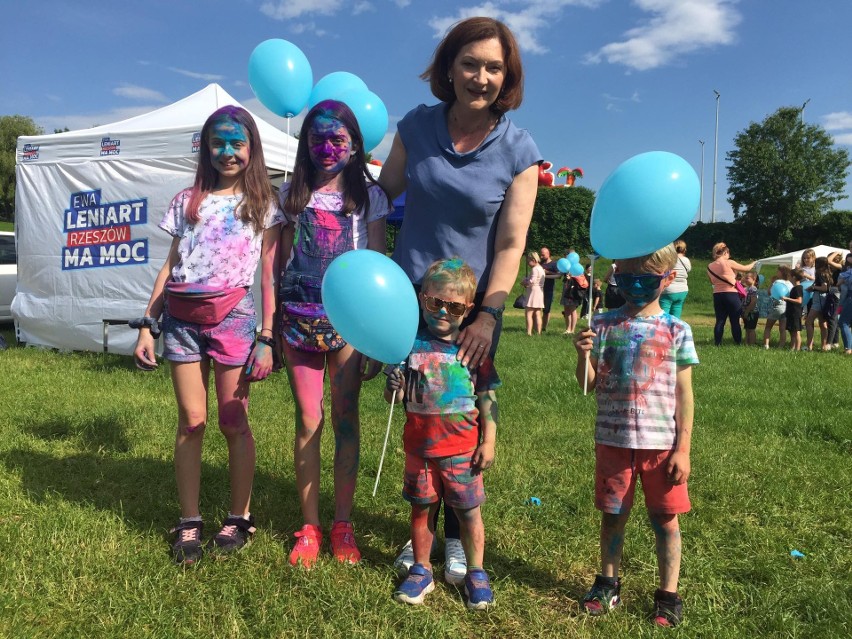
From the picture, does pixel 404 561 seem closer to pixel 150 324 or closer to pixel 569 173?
pixel 150 324

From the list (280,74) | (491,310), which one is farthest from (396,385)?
(280,74)

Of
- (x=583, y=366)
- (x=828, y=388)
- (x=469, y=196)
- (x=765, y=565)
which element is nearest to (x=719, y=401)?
(x=828, y=388)

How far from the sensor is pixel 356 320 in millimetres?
2092

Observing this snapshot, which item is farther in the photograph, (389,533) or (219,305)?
(389,533)

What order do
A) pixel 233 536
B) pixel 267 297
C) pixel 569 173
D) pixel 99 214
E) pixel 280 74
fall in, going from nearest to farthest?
pixel 267 297 → pixel 233 536 → pixel 280 74 → pixel 99 214 → pixel 569 173

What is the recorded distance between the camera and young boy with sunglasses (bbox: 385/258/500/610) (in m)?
2.22

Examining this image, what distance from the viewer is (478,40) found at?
2.16 m

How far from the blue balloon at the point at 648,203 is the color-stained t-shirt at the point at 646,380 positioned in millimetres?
287

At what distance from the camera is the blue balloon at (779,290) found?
10.4 m

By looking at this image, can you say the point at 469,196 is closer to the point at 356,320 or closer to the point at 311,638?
the point at 356,320

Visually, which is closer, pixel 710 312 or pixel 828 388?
pixel 828 388

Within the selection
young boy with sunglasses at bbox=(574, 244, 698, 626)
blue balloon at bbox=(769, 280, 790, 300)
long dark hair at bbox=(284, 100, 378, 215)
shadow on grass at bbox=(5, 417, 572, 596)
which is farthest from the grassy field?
blue balloon at bbox=(769, 280, 790, 300)

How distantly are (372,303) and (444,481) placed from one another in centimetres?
76

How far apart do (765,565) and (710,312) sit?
1948 centimetres
